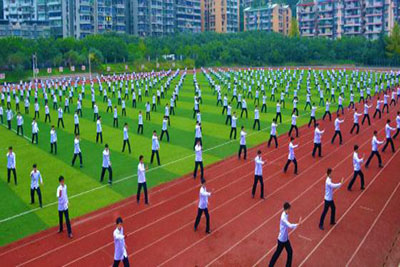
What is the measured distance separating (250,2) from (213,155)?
13011 cm

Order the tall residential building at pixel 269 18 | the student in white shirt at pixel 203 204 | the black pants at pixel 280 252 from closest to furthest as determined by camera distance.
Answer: the black pants at pixel 280 252, the student in white shirt at pixel 203 204, the tall residential building at pixel 269 18

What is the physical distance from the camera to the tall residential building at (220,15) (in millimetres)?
119438

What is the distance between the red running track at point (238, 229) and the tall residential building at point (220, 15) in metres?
108

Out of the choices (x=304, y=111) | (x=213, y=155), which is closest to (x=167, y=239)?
(x=213, y=155)

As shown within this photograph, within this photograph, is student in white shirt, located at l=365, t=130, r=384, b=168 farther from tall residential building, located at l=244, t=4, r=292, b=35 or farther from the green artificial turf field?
tall residential building, located at l=244, t=4, r=292, b=35

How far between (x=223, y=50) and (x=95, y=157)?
6590cm

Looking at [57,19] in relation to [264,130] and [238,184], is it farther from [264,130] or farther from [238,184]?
[238,184]

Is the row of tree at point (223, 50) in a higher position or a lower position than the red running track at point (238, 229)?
higher

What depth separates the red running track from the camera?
1066 centimetres

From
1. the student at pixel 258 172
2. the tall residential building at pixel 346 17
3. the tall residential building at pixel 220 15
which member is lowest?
the student at pixel 258 172

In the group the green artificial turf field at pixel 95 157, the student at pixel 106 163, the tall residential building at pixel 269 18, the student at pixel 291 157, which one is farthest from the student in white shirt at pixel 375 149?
the tall residential building at pixel 269 18

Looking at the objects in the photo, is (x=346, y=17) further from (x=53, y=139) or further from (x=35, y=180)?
(x=35, y=180)

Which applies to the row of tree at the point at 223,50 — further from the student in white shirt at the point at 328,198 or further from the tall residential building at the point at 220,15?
the student in white shirt at the point at 328,198

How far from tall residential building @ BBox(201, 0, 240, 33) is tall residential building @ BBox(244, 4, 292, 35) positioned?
4106mm
